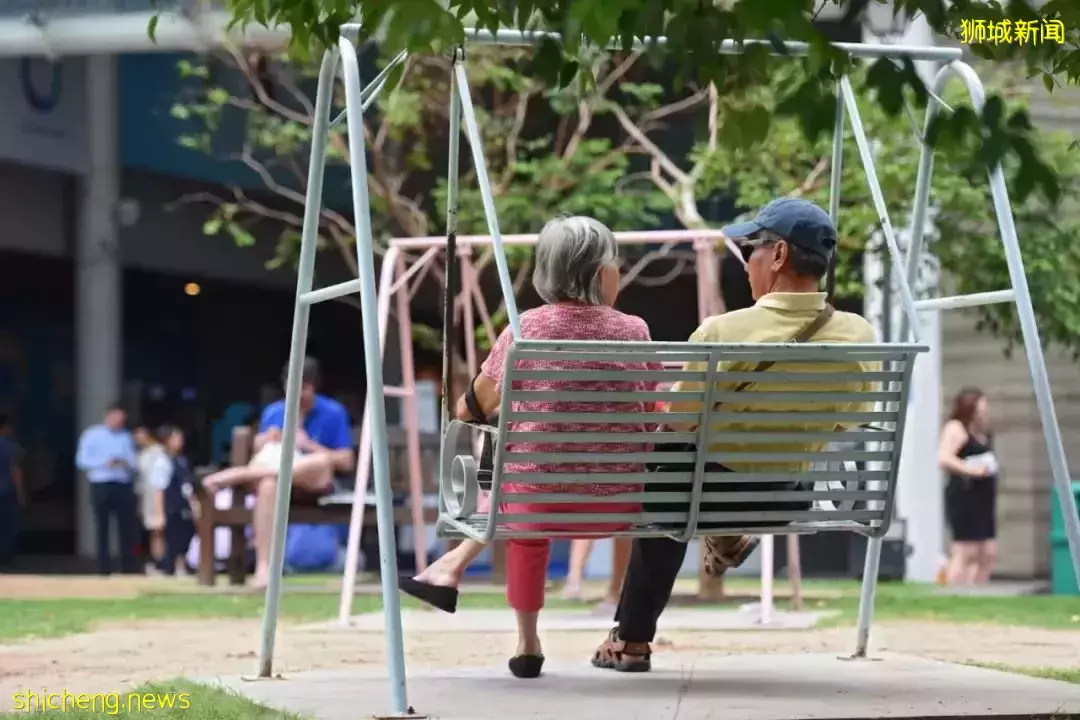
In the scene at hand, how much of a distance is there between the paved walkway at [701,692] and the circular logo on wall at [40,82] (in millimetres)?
15928

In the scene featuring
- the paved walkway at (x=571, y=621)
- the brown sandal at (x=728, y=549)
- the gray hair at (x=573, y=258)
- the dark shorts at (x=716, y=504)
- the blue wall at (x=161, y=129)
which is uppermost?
the blue wall at (x=161, y=129)

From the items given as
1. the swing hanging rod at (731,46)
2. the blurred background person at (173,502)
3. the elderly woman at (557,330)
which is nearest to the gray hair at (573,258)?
the elderly woman at (557,330)

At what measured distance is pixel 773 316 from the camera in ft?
18.2

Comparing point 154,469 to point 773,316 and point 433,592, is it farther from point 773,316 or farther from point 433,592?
point 773,316

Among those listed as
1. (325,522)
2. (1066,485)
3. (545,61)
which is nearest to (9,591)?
(325,522)

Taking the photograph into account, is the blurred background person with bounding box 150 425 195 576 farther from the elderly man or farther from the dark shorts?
the dark shorts

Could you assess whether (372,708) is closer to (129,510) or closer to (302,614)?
(302,614)

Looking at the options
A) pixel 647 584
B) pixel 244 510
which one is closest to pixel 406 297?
pixel 244 510

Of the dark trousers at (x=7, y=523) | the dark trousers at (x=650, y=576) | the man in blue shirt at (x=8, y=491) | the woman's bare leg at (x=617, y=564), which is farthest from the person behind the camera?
the dark trousers at (x=7, y=523)

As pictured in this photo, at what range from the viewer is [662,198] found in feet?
51.0

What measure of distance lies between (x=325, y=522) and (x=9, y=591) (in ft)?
7.93

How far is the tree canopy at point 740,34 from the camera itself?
3211 mm

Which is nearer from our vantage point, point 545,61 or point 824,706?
point 545,61

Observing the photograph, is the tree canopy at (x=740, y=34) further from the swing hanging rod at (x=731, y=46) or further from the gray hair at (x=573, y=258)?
the gray hair at (x=573, y=258)
